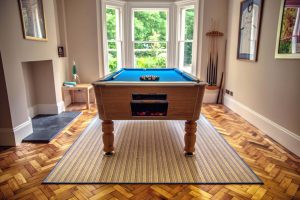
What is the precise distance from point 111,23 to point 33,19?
197 centimetres

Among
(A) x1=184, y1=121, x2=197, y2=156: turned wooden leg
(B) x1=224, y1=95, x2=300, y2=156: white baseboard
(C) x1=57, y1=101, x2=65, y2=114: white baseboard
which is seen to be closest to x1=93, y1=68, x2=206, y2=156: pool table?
(A) x1=184, y1=121, x2=197, y2=156: turned wooden leg

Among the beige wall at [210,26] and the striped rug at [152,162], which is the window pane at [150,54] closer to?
the beige wall at [210,26]

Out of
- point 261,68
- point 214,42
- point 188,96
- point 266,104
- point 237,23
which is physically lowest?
point 266,104

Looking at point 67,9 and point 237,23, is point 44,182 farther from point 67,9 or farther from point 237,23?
point 237,23

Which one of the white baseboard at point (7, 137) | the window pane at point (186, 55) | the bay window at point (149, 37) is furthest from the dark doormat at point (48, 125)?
the window pane at point (186, 55)

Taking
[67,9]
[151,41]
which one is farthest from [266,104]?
[67,9]

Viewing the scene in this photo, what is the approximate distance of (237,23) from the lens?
163 inches

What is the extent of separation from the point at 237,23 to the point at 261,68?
1.35 meters

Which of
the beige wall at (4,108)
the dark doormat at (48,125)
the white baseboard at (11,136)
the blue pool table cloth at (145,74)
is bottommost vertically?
the dark doormat at (48,125)

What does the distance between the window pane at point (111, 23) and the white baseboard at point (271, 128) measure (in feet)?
10.4

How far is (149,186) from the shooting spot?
1.85 m

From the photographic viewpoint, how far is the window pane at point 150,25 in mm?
5020

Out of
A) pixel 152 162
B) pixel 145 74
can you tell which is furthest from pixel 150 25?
pixel 152 162

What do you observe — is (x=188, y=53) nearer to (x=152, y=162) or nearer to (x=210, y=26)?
(x=210, y=26)
